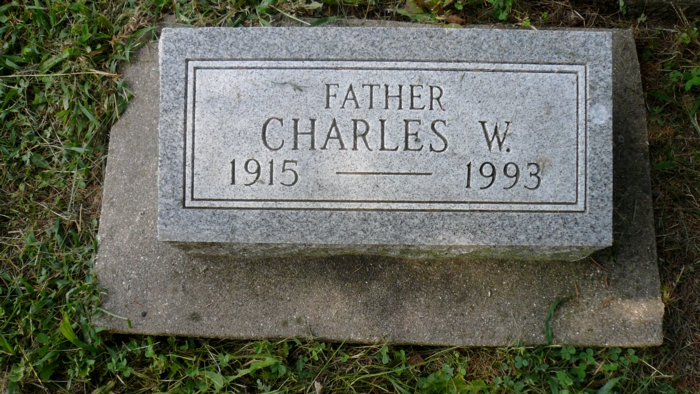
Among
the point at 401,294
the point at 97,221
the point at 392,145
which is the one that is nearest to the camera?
the point at 392,145

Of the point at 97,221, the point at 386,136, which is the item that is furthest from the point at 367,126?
the point at 97,221

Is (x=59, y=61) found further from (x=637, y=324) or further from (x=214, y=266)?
(x=637, y=324)

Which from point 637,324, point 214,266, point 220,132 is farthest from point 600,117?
point 214,266

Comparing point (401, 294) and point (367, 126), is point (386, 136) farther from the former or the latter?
point (401, 294)

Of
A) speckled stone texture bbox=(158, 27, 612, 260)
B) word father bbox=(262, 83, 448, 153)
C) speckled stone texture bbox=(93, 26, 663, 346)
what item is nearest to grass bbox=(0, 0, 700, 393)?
speckled stone texture bbox=(93, 26, 663, 346)

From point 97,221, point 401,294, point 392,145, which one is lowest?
point 401,294

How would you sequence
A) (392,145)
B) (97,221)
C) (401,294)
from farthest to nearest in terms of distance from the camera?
(97,221), (401,294), (392,145)

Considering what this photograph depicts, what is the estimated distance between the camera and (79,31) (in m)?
2.88

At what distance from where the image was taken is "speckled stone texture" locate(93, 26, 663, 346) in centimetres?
256

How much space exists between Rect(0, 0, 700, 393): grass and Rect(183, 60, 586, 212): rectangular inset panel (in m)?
0.67

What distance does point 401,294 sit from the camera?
259 cm

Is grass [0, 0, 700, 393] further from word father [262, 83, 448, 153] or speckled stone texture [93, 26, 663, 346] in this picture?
word father [262, 83, 448, 153]

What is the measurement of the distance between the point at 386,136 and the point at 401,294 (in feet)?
2.54

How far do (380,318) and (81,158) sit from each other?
1.71 metres
